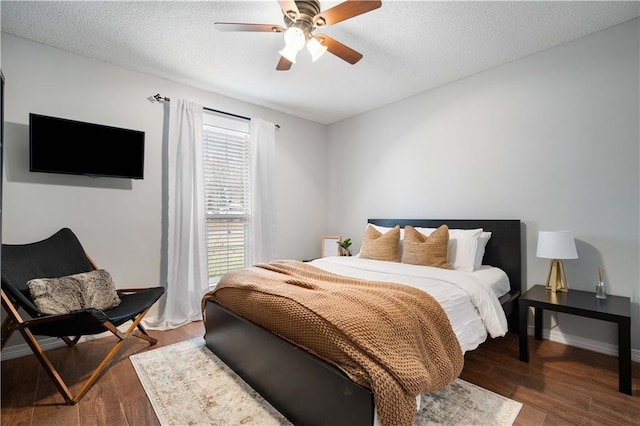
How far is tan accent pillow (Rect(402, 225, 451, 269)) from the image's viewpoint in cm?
279

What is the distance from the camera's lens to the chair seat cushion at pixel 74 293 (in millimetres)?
2027

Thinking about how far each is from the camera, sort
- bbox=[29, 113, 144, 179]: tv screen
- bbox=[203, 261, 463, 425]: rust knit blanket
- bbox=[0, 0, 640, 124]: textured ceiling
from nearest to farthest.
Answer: bbox=[203, 261, 463, 425]: rust knit blanket
bbox=[0, 0, 640, 124]: textured ceiling
bbox=[29, 113, 144, 179]: tv screen

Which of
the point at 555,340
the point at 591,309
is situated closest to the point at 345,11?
the point at 591,309

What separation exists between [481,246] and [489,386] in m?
1.26

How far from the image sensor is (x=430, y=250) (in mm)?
2812

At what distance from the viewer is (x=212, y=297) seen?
2.42 meters

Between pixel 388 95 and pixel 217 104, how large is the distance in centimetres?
213

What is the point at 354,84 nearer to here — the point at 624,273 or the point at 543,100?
the point at 543,100

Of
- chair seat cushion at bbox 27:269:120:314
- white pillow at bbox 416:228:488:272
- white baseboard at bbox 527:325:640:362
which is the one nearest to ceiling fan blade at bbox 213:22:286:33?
chair seat cushion at bbox 27:269:120:314

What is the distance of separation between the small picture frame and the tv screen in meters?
2.49

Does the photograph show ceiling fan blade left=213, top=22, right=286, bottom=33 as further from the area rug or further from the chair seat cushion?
the area rug

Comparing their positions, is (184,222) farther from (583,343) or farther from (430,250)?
(583,343)

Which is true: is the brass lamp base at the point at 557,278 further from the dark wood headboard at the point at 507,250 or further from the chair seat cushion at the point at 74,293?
the chair seat cushion at the point at 74,293

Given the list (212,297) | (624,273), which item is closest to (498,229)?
(624,273)
